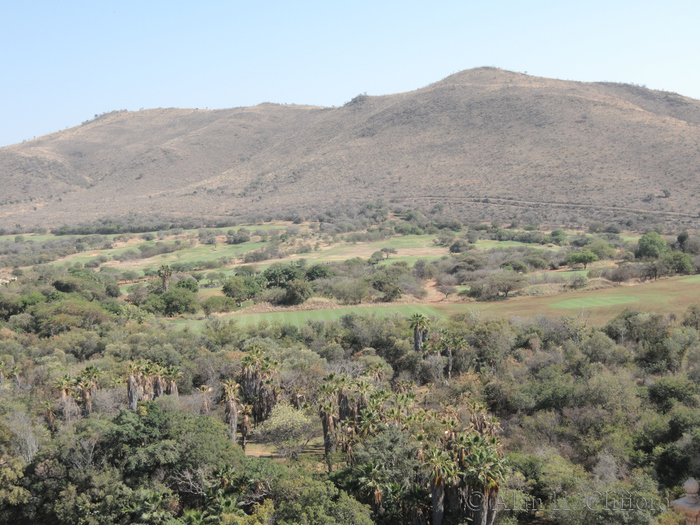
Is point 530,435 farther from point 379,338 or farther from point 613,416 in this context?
point 379,338

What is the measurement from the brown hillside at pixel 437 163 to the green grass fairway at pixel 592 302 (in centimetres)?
5981

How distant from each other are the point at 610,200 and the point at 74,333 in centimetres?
9899

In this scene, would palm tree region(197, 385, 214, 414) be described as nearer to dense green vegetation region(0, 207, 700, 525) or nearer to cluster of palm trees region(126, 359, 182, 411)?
dense green vegetation region(0, 207, 700, 525)

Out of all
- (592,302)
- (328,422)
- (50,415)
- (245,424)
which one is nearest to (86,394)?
(50,415)

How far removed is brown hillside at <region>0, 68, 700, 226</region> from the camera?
113 m

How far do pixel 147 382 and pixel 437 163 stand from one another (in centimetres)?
11932

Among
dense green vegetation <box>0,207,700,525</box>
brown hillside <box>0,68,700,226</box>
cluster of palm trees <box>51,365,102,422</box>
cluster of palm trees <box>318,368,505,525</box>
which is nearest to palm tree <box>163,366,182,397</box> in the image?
dense green vegetation <box>0,207,700,525</box>

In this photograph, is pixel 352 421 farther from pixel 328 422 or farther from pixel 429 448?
pixel 429 448

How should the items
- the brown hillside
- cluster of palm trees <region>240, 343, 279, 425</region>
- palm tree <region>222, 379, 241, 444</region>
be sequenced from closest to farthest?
palm tree <region>222, 379, 241, 444</region> < cluster of palm trees <region>240, 343, 279, 425</region> < the brown hillside

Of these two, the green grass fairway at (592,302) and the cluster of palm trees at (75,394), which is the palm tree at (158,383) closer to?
the cluster of palm trees at (75,394)

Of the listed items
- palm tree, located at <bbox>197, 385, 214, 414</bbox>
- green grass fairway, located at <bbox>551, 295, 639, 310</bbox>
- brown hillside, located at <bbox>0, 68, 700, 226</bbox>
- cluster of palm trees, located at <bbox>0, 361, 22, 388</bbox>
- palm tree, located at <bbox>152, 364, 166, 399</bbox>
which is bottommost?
green grass fairway, located at <bbox>551, 295, 639, 310</bbox>

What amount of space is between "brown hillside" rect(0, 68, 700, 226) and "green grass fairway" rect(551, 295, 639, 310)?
5981 cm

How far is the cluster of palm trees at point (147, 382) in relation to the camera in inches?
1090

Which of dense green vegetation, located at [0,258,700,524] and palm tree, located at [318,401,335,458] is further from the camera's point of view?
palm tree, located at [318,401,335,458]
